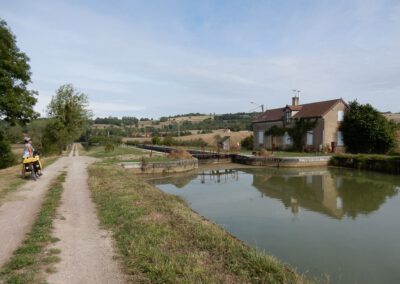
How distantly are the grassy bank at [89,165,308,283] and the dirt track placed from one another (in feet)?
0.82

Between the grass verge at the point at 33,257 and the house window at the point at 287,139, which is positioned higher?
the house window at the point at 287,139

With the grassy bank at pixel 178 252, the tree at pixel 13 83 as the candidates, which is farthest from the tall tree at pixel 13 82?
the grassy bank at pixel 178 252

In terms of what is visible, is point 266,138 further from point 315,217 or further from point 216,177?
point 315,217

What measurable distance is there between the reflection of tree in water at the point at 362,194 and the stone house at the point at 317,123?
35.2 feet

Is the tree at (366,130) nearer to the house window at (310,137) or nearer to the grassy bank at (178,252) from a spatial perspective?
the house window at (310,137)

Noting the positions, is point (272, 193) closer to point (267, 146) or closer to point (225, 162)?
point (225, 162)

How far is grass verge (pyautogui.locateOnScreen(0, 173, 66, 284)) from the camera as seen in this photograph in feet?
12.7

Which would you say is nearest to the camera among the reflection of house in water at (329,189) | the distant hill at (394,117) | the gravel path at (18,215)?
the gravel path at (18,215)

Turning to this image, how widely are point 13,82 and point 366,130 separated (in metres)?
26.2

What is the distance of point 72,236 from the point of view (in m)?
5.53

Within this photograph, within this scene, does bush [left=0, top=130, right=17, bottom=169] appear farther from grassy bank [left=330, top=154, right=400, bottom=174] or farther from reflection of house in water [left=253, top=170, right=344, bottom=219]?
grassy bank [left=330, top=154, right=400, bottom=174]

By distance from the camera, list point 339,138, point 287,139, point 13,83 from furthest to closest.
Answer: point 287,139 < point 339,138 < point 13,83

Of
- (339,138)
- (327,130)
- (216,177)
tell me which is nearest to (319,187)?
(216,177)

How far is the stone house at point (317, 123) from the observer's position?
29.5 meters
